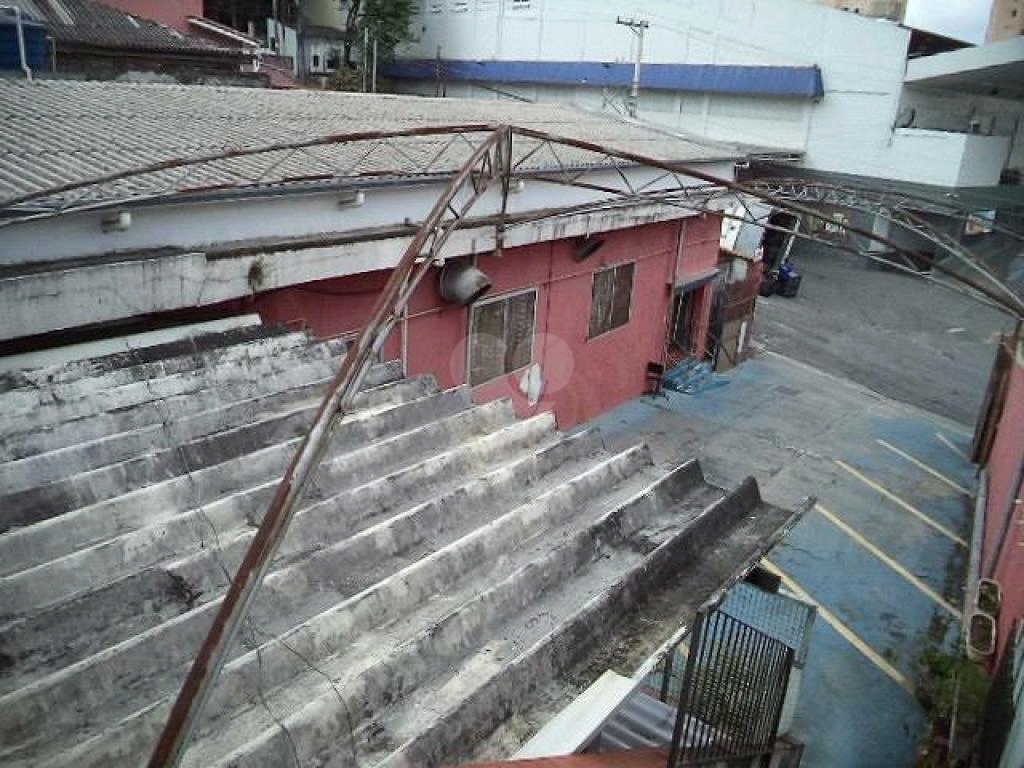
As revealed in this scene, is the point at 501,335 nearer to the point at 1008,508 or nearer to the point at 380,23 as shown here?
the point at 1008,508

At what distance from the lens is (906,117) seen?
2789 centimetres

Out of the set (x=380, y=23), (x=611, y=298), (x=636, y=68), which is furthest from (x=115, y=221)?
(x=380, y=23)

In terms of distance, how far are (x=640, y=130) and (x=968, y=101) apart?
1977cm

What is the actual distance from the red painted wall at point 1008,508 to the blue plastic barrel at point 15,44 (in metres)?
15.1

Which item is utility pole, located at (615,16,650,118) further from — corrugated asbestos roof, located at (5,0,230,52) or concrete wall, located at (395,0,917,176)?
corrugated asbestos roof, located at (5,0,230,52)

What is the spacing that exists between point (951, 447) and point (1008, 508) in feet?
18.7

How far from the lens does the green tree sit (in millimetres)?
41219

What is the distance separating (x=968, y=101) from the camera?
96.7 feet

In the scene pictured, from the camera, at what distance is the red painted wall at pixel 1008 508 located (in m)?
8.52

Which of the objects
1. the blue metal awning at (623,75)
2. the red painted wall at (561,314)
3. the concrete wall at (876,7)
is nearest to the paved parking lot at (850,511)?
the red painted wall at (561,314)

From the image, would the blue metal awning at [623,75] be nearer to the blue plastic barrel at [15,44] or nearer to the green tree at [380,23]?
the green tree at [380,23]

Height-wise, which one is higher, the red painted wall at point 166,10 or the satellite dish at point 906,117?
the red painted wall at point 166,10

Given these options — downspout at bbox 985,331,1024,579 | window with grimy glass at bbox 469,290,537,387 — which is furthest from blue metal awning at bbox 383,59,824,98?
downspout at bbox 985,331,1024,579

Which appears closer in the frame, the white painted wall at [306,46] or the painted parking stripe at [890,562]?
the painted parking stripe at [890,562]
